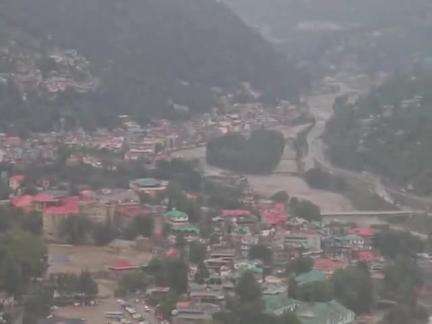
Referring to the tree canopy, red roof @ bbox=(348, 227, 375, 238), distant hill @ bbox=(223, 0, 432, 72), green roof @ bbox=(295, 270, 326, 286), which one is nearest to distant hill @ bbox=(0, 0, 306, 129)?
the tree canopy

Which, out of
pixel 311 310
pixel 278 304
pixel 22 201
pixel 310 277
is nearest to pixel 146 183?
pixel 22 201

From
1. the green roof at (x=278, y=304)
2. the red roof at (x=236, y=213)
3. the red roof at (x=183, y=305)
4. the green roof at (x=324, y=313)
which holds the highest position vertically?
the red roof at (x=236, y=213)

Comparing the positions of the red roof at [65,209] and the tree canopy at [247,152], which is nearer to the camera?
the red roof at [65,209]

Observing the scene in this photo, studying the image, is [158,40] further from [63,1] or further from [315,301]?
[315,301]

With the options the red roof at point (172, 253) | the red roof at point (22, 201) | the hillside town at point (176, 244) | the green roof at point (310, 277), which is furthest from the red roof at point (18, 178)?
the green roof at point (310, 277)

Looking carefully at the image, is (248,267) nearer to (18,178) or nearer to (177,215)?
(177,215)

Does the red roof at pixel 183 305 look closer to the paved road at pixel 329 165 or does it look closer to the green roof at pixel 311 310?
the green roof at pixel 311 310
